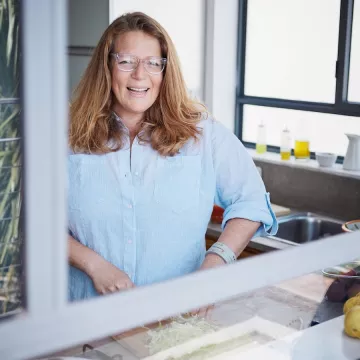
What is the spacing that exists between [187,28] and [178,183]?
2.01m

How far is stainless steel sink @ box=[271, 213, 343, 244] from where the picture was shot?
10.9 feet

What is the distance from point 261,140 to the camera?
12.4 feet

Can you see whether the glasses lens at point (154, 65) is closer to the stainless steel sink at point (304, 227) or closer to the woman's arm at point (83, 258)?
the woman's arm at point (83, 258)

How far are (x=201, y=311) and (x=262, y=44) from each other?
2.72m

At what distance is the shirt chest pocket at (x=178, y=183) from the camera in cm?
185

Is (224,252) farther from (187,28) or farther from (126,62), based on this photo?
(187,28)

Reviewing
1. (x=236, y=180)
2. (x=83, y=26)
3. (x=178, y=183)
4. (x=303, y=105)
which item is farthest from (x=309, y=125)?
(x=178, y=183)

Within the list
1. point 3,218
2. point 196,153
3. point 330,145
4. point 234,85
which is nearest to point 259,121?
point 234,85

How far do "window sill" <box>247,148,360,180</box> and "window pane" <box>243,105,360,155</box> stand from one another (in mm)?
129

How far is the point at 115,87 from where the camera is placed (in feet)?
6.12

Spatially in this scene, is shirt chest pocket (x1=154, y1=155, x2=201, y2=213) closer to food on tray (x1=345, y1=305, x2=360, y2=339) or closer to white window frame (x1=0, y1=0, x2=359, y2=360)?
food on tray (x1=345, y1=305, x2=360, y2=339)

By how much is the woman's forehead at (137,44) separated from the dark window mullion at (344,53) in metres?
1.82

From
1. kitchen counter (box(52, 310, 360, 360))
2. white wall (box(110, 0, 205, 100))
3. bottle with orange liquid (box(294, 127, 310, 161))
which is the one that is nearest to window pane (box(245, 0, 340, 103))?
bottle with orange liquid (box(294, 127, 310, 161))

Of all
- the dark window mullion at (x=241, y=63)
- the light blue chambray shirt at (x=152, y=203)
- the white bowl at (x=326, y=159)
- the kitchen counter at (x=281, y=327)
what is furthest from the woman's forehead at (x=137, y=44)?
the dark window mullion at (x=241, y=63)
